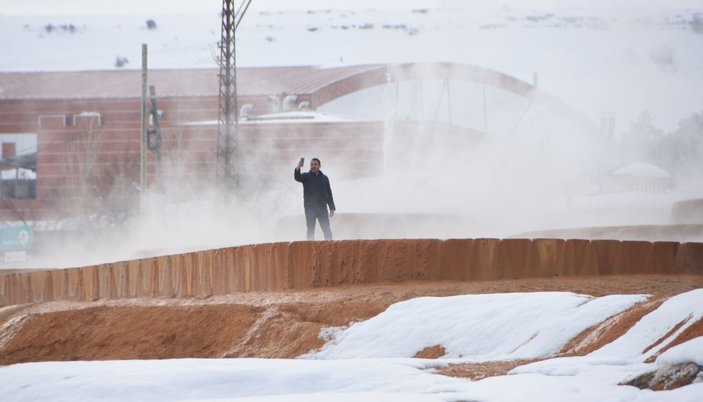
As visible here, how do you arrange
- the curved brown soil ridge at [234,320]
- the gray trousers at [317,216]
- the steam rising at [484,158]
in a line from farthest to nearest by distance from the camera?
the steam rising at [484,158], the gray trousers at [317,216], the curved brown soil ridge at [234,320]

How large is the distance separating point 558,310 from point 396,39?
92.9 metres

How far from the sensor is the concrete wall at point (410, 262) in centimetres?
1770

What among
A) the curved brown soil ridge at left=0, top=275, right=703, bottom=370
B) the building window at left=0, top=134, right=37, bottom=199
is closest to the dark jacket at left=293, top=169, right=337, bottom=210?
the curved brown soil ridge at left=0, top=275, right=703, bottom=370

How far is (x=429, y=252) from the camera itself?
17766mm

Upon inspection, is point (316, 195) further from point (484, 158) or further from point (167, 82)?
point (167, 82)

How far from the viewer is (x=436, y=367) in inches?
435

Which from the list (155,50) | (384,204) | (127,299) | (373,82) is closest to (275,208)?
(384,204)

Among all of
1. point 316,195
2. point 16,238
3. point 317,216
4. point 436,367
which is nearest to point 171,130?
point 16,238

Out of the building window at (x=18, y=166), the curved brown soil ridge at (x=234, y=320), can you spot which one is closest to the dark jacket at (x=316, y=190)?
the curved brown soil ridge at (x=234, y=320)

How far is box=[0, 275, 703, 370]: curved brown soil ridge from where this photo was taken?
15.1 metres

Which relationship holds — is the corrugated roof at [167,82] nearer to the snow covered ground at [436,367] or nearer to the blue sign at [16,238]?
the blue sign at [16,238]

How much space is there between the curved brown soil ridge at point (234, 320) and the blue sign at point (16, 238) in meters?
39.8

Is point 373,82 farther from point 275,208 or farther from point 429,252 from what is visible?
point 429,252

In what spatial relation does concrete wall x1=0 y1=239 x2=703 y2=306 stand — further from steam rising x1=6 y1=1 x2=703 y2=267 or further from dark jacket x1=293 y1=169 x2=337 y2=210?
steam rising x1=6 y1=1 x2=703 y2=267
